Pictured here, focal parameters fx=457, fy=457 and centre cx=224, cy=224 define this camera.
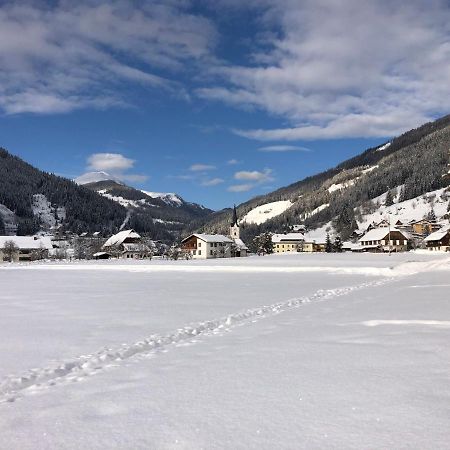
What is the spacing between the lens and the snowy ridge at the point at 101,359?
834cm

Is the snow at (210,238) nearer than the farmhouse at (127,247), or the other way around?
the snow at (210,238)

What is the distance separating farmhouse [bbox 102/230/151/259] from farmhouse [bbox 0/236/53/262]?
19.7 meters

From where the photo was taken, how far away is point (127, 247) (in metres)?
154

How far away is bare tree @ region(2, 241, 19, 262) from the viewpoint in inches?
5630

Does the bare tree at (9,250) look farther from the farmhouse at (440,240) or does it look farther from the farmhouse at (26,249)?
the farmhouse at (440,240)

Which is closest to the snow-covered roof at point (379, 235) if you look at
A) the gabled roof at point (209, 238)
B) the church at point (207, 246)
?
the church at point (207, 246)

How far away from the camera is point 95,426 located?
623cm

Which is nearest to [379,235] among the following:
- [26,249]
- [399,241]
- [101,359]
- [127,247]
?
[399,241]

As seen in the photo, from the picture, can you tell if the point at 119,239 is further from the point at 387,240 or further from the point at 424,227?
the point at 424,227

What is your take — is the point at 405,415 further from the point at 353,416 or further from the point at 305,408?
the point at 305,408

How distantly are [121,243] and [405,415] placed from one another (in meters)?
155

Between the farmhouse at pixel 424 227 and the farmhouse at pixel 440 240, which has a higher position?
the farmhouse at pixel 424 227

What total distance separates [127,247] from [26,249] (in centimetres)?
3391

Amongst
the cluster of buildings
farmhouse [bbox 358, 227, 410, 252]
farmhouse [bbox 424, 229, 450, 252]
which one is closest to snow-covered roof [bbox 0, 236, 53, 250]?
the cluster of buildings
